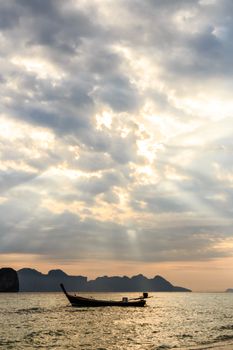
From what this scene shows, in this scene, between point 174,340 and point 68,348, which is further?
point 174,340

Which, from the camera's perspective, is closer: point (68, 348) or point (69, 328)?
point (68, 348)

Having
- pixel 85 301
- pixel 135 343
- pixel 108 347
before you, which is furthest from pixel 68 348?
pixel 85 301

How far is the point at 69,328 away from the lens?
63469 millimetres

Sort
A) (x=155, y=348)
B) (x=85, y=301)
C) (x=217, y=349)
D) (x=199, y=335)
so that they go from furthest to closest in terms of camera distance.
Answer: (x=85, y=301) < (x=199, y=335) < (x=155, y=348) < (x=217, y=349)

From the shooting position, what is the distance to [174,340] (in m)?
50.0

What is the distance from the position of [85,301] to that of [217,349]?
240 feet

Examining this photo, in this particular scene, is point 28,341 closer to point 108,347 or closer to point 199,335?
point 108,347

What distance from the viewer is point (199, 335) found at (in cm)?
5581

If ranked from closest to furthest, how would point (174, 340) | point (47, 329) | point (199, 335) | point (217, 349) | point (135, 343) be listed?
1. point (217, 349)
2. point (135, 343)
3. point (174, 340)
4. point (199, 335)
5. point (47, 329)

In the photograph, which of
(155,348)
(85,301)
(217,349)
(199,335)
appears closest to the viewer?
(217,349)

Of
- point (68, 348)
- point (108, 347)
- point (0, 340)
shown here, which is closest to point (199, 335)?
point (108, 347)

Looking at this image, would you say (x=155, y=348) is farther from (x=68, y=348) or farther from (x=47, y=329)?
(x=47, y=329)

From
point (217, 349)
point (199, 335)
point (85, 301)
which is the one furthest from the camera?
point (85, 301)

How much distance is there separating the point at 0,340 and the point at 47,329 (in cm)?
1183
